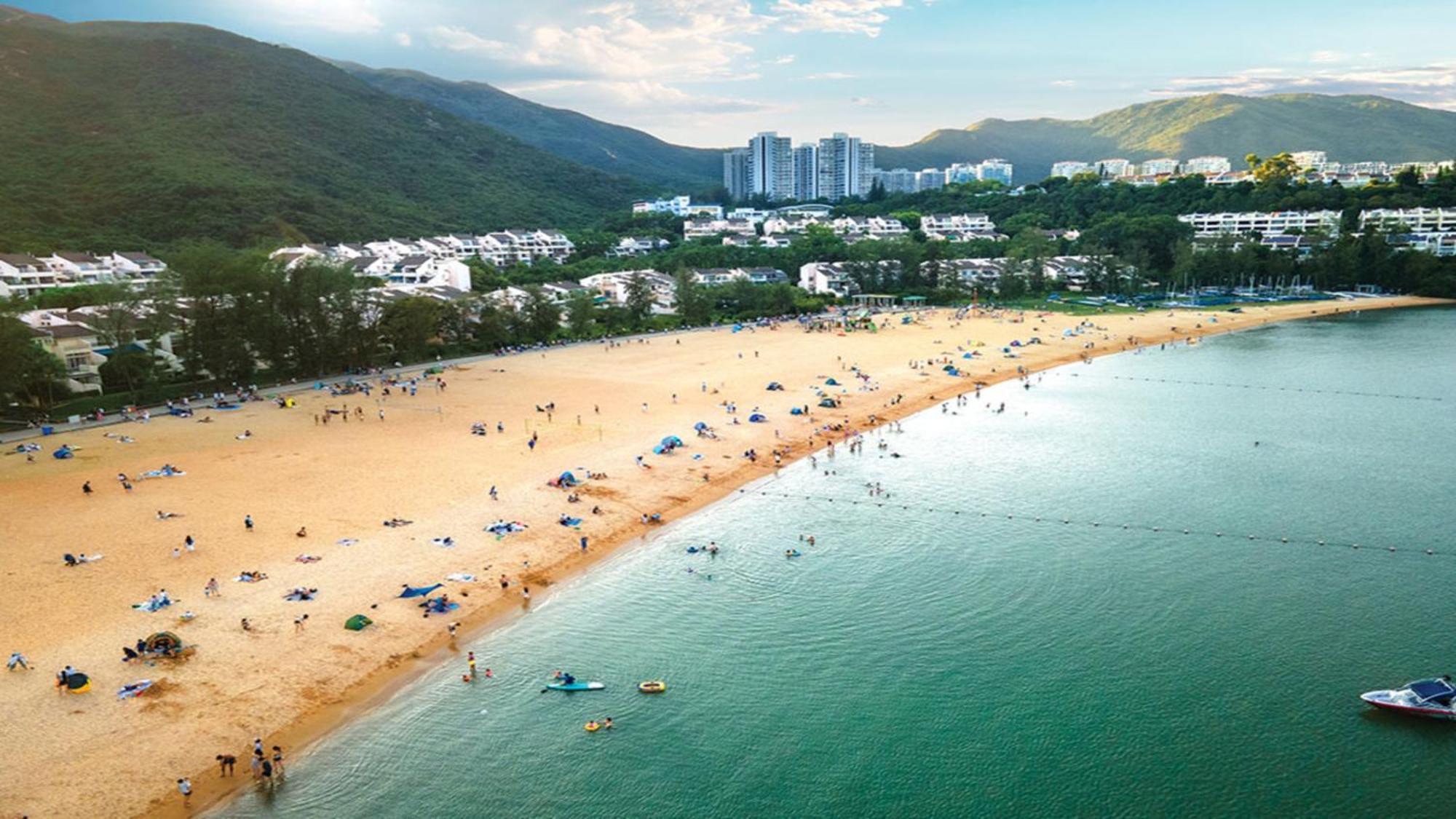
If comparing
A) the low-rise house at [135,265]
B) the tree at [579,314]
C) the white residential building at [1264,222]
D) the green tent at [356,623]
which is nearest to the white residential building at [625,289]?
the tree at [579,314]

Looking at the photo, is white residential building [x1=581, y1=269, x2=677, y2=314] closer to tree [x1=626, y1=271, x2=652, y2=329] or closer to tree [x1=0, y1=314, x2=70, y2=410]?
tree [x1=626, y1=271, x2=652, y2=329]

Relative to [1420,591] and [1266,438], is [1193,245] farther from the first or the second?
[1420,591]

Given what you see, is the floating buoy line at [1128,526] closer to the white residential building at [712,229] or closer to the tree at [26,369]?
the tree at [26,369]

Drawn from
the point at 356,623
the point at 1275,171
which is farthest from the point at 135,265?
the point at 1275,171

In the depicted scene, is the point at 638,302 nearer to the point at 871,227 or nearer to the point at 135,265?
the point at 135,265

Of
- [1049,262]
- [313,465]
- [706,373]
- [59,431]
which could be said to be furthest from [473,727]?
[1049,262]
